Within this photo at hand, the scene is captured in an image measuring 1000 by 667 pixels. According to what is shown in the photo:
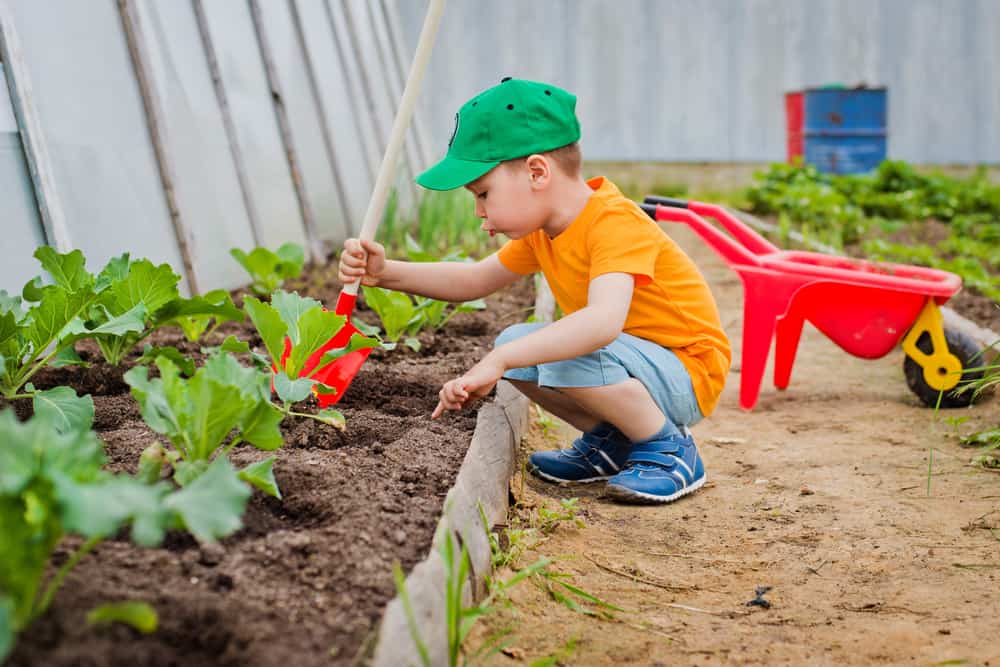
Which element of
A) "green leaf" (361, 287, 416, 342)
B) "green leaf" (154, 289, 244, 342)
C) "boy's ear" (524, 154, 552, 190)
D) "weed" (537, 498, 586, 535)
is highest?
"boy's ear" (524, 154, 552, 190)

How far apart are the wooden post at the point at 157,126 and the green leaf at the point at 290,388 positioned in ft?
6.15

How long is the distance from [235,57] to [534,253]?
2817 millimetres

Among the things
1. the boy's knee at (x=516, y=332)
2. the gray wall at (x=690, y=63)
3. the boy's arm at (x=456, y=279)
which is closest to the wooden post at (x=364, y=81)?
the gray wall at (x=690, y=63)

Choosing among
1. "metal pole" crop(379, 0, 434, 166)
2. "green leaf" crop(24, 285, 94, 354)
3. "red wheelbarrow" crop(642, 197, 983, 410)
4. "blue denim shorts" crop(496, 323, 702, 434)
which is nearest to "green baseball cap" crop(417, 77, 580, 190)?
"blue denim shorts" crop(496, 323, 702, 434)

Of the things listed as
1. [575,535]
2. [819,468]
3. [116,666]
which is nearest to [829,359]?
[819,468]

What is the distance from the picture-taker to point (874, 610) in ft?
6.75

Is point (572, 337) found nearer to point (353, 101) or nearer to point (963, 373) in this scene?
point (963, 373)

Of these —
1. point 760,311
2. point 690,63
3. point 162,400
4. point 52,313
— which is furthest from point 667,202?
point 690,63

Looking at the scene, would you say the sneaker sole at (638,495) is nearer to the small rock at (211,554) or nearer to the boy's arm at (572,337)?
the boy's arm at (572,337)

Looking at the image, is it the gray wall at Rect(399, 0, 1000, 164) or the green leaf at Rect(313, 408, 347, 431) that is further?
the gray wall at Rect(399, 0, 1000, 164)

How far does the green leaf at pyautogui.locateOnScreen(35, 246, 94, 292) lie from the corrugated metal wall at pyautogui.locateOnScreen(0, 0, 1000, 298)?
1.69ft

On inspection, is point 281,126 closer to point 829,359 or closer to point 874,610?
point 829,359

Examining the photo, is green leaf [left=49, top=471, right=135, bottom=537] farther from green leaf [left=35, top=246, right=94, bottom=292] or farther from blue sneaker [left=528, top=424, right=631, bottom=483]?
blue sneaker [left=528, top=424, right=631, bottom=483]

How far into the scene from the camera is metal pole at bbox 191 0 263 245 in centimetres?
475
